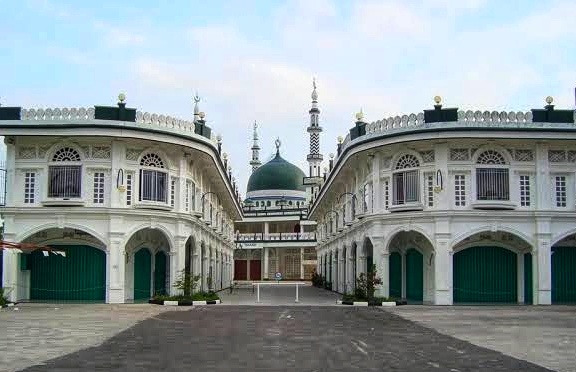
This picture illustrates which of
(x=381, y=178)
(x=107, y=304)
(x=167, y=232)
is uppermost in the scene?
(x=381, y=178)

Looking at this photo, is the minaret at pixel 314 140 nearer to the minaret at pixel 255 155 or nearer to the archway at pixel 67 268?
the minaret at pixel 255 155

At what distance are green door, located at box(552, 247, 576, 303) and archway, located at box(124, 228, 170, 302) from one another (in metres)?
18.6

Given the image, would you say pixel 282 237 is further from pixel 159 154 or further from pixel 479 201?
pixel 479 201

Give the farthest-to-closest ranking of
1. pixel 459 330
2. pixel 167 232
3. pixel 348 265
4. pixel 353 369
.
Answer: pixel 348 265, pixel 167 232, pixel 459 330, pixel 353 369

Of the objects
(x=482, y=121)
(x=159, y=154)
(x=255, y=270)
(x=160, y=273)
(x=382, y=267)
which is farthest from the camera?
(x=255, y=270)

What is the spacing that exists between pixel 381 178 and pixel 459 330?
15.2 metres

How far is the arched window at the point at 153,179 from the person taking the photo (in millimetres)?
33719

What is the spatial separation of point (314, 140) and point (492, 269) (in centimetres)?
6868

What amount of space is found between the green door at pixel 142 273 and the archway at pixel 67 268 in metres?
2.20

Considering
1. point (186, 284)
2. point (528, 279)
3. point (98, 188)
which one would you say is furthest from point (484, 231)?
point (98, 188)

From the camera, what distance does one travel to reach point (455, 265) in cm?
3362

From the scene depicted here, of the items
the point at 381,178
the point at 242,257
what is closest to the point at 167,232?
the point at 381,178

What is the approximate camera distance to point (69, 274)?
3359 cm

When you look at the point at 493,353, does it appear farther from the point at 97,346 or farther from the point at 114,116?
the point at 114,116
